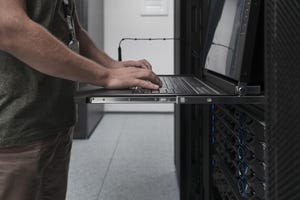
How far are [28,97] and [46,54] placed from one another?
5.5 inches

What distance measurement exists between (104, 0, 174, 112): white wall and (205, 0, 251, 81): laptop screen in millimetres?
3480

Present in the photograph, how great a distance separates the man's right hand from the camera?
0.72m

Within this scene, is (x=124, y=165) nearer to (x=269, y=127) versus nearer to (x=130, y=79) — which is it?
(x=130, y=79)

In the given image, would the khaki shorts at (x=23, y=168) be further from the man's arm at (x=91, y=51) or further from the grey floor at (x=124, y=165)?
the grey floor at (x=124, y=165)

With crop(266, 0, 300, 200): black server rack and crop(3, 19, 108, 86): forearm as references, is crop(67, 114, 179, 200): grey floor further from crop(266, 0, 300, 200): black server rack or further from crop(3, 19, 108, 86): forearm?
crop(266, 0, 300, 200): black server rack

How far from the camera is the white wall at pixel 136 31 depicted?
4.52 meters

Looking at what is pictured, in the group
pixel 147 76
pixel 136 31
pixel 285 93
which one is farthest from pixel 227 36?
pixel 136 31

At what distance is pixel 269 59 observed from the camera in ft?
1.68

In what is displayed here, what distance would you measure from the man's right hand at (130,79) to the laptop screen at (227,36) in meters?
0.16

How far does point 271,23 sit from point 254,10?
121 mm

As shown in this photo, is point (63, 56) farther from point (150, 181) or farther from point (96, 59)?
point (150, 181)

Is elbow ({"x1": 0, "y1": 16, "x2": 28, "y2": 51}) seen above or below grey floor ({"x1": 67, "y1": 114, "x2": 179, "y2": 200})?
above

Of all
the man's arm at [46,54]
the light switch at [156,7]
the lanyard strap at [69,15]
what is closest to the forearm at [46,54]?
the man's arm at [46,54]

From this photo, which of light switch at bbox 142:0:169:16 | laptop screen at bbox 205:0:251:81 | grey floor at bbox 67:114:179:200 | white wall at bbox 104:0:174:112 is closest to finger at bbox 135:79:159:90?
laptop screen at bbox 205:0:251:81
